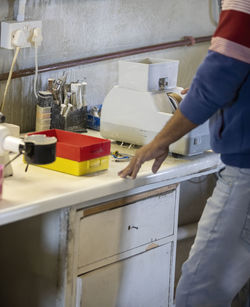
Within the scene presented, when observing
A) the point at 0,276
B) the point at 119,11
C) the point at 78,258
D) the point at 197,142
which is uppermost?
the point at 119,11

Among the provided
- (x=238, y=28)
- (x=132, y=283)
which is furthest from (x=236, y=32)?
(x=132, y=283)

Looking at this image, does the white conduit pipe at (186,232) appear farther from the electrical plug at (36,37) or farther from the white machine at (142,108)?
the electrical plug at (36,37)

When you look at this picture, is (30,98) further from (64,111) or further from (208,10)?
(208,10)

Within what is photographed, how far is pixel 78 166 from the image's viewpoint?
2.00 metres

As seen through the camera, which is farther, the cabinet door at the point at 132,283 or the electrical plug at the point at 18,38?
the electrical plug at the point at 18,38

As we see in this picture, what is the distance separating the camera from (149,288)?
7.40 ft

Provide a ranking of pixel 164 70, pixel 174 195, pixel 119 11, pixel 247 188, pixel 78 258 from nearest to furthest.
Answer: pixel 247 188, pixel 78 258, pixel 174 195, pixel 164 70, pixel 119 11

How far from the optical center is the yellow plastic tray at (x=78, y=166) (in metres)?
2.01

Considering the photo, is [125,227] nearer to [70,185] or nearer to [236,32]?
[70,185]

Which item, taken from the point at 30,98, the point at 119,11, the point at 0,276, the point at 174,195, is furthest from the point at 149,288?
the point at 119,11

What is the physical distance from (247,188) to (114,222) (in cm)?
47

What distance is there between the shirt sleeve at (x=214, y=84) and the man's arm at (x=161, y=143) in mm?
48

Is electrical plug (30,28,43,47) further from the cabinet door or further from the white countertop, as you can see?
the cabinet door

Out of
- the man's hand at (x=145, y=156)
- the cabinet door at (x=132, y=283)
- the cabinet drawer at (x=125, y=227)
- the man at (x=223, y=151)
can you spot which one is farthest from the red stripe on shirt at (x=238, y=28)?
the cabinet door at (x=132, y=283)
